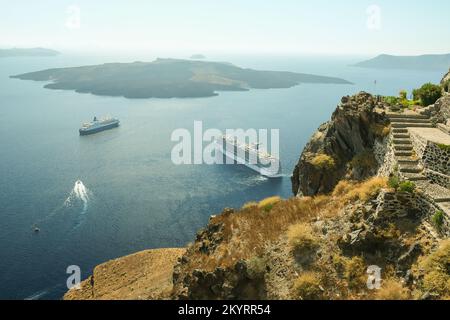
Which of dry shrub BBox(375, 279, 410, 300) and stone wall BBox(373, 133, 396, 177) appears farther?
stone wall BBox(373, 133, 396, 177)

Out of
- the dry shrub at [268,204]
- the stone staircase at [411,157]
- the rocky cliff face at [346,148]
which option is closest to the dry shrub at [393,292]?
the stone staircase at [411,157]

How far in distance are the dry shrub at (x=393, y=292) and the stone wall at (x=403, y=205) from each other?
Result: 4175 millimetres

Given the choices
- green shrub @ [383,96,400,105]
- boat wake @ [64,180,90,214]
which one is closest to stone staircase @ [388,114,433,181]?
green shrub @ [383,96,400,105]

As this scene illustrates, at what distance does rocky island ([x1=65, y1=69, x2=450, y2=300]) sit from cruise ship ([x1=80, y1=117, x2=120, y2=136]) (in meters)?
124

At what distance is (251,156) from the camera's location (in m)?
106

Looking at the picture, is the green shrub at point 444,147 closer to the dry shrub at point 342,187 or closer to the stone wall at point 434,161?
the stone wall at point 434,161

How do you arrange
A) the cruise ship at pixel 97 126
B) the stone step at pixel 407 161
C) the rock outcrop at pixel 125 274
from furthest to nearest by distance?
the cruise ship at pixel 97 126, the rock outcrop at pixel 125 274, the stone step at pixel 407 161

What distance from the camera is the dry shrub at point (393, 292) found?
712 inches

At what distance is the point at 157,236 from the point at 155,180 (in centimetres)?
2912

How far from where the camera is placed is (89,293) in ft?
158

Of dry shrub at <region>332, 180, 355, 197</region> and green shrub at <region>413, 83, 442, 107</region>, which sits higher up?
green shrub at <region>413, 83, 442, 107</region>

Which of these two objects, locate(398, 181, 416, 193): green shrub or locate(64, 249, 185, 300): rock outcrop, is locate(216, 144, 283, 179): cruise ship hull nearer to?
locate(64, 249, 185, 300): rock outcrop

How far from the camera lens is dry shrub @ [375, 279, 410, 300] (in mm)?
18094
